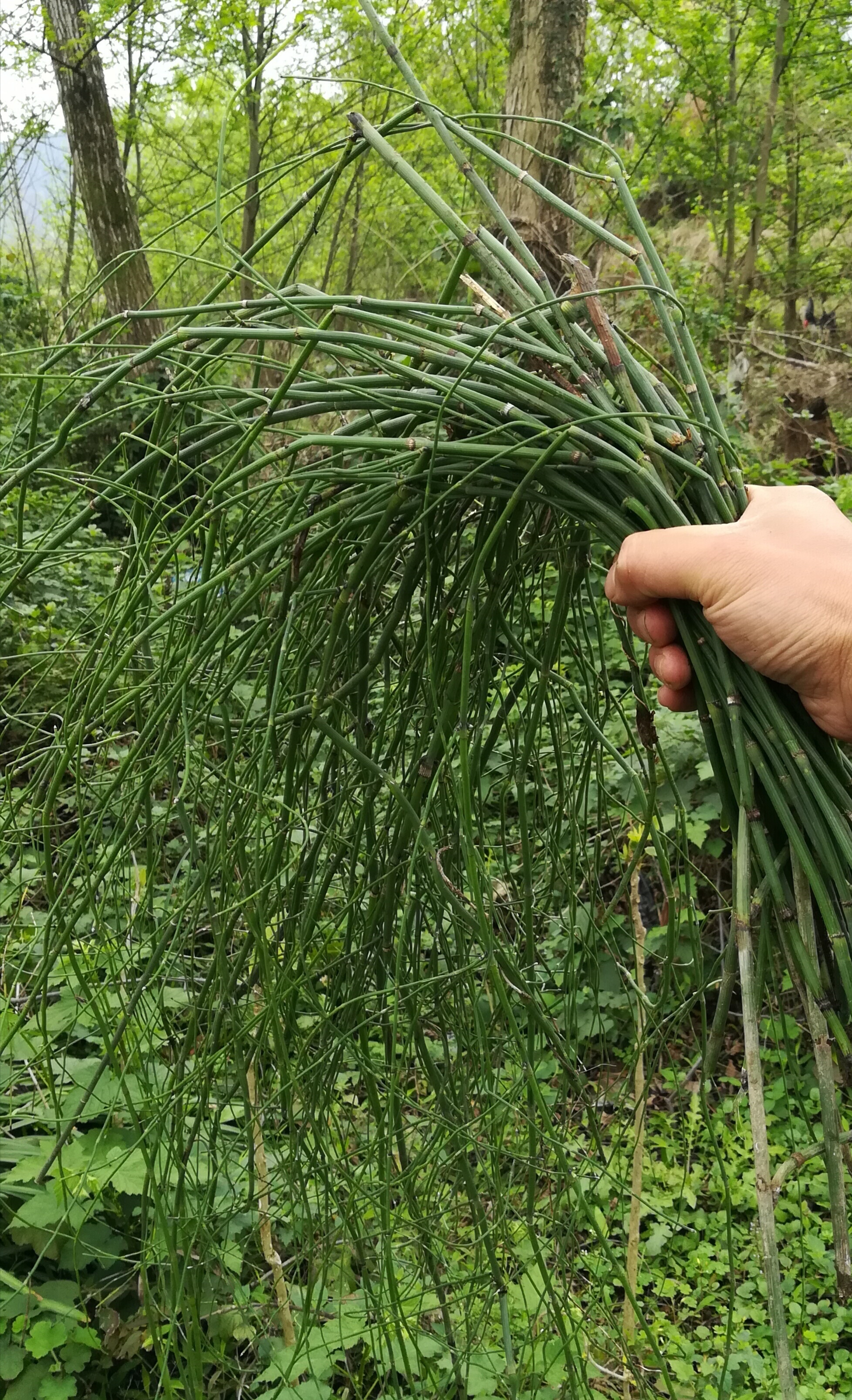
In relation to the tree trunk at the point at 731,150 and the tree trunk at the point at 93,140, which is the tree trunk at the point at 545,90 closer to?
the tree trunk at the point at 93,140

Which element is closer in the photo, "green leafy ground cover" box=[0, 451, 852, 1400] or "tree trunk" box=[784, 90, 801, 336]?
"green leafy ground cover" box=[0, 451, 852, 1400]

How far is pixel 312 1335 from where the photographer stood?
1.25m

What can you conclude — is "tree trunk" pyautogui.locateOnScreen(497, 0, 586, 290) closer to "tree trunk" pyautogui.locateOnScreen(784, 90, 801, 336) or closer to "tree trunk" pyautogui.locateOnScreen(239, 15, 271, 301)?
"tree trunk" pyautogui.locateOnScreen(239, 15, 271, 301)

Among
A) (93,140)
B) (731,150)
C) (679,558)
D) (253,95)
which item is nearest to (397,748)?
(679,558)

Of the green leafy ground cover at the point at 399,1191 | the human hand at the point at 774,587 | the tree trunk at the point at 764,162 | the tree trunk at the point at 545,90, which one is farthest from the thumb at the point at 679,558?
the tree trunk at the point at 764,162

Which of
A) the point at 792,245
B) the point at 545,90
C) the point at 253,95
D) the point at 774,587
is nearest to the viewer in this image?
the point at 774,587

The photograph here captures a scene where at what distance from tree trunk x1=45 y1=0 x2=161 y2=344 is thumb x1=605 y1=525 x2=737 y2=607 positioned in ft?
15.7

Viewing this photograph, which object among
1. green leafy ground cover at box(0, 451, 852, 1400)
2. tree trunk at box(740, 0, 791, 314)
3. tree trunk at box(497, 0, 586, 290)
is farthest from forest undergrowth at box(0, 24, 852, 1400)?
tree trunk at box(740, 0, 791, 314)

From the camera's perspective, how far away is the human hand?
661 mm

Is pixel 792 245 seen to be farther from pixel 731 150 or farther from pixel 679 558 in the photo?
pixel 679 558

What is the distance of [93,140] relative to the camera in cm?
502

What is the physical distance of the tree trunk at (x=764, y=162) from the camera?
19.0 ft

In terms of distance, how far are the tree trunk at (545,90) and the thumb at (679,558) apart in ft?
6.71

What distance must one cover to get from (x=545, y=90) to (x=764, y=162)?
448 centimetres
